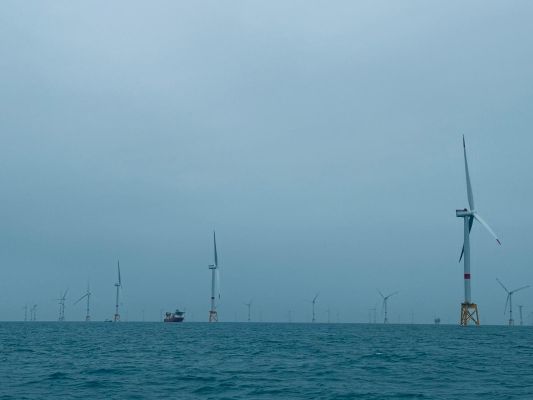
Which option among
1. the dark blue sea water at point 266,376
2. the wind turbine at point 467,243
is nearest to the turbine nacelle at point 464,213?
the wind turbine at point 467,243

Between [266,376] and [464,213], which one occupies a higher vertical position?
[464,213]

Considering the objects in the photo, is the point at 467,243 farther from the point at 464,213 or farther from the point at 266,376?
the point at 266,376

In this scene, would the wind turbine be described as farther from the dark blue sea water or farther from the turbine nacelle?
the dark blue sea water

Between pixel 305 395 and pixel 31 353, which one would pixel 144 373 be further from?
pixel 31 353

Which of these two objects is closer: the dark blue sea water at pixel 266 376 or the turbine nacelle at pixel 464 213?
the dark blue sea water at pixel 266 376

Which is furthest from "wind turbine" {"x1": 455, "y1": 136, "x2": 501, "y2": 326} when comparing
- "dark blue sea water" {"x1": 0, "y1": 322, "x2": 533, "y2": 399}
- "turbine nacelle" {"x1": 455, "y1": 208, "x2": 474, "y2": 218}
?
"dark blue sea water" {"x1": 0, "y1": 322, "x2": 533, "y2": 399}

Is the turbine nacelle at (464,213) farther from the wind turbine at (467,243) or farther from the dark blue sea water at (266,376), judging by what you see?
the dark blue sea water at (266,376)

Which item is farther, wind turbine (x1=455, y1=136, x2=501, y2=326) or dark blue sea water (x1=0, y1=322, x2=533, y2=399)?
wind turbine (x1=455, y1=136, x2=501, y2=326)

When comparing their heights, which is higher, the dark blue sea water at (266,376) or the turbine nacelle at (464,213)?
the turbine nacelle at (464,213)

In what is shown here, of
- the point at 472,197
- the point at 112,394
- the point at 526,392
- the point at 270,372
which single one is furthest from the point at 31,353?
the point at 472,197

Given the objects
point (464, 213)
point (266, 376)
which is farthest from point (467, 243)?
point (266, 376)

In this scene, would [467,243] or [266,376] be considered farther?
[467,243]

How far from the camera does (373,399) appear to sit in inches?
1720

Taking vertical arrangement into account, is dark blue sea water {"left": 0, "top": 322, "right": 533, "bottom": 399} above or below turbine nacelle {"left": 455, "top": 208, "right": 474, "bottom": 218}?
below
